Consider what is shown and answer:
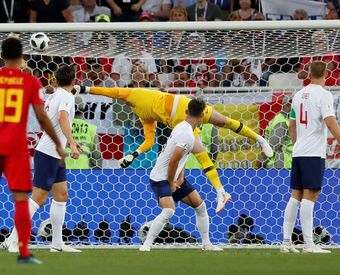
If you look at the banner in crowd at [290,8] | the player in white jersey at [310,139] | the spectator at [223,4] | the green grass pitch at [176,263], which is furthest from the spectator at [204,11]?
the green grass pitch at [176,263]

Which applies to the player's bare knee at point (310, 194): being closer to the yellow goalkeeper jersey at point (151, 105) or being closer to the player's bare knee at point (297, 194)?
the player's bare knee at point (297, 194)

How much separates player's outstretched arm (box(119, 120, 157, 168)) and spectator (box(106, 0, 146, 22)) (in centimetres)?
524

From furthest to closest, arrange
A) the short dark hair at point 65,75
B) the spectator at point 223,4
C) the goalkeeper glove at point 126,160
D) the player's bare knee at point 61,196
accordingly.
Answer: the spectator at point 223,4
the goalkeeper glove at point 126,160
the player's bare knee at point 61,196
the short dark hair at point 65,75

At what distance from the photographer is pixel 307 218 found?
44.3 ft

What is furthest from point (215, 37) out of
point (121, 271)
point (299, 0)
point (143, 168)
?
point (121, 271)

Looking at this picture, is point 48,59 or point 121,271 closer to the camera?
point 121,271

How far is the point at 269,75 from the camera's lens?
1623 centimetres

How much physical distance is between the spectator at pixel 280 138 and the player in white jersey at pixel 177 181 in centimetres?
185

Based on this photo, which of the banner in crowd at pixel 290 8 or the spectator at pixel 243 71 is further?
the banner in crowd at pixel 290 8

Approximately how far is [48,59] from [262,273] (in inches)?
270

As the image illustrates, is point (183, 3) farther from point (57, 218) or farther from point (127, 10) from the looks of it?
point (57, 218)

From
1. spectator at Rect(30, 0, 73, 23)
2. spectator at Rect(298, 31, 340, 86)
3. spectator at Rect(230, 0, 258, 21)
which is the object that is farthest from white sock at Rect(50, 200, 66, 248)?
spectator at Rect(230, 0, 258, 21)

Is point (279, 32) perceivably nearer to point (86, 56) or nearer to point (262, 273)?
point (86, 56)

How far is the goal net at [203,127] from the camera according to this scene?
1561 cm
